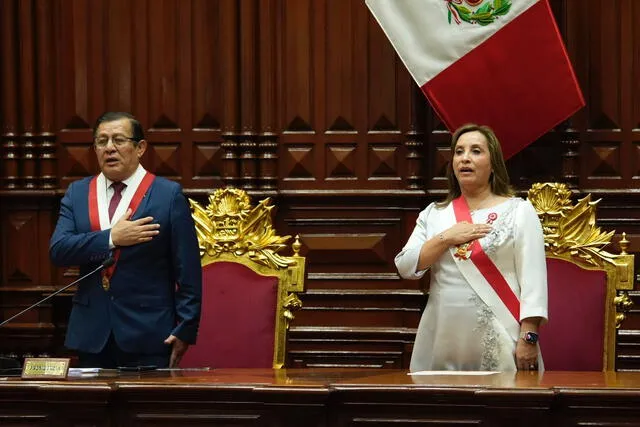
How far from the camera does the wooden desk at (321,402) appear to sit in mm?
2889

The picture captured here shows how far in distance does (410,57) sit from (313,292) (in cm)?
107

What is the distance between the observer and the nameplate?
3.22 metres

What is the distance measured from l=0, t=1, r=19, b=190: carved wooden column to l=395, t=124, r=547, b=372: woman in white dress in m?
2.26

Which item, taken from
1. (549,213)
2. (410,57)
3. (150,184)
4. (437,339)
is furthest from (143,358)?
(410,57)

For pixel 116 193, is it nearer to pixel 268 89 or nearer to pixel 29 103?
pixel 268 89

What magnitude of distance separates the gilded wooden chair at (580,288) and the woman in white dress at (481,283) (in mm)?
283

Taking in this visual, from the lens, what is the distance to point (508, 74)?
5.15 meters

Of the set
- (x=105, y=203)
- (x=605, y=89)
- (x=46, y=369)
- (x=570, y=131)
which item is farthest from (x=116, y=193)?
(x=605, y=89)

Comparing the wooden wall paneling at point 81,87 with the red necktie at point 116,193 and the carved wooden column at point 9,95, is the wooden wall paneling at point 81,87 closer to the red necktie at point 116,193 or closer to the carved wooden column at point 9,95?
the carved wooden column at point 9,95

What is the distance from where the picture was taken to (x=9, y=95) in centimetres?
565

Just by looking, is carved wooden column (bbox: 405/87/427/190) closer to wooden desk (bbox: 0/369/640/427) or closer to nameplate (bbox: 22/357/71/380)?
wooden desk (bbox: 0/369/640/427)

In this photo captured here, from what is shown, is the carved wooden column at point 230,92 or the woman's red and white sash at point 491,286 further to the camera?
the carved wooden column at point 230,92

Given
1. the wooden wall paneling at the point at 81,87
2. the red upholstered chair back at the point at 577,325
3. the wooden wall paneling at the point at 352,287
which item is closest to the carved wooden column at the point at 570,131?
the wooden wall paneling at the point at 352,287

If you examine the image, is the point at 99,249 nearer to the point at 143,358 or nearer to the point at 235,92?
the point at 143,358
